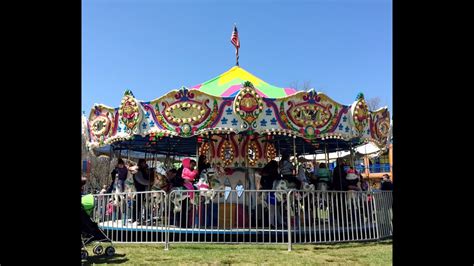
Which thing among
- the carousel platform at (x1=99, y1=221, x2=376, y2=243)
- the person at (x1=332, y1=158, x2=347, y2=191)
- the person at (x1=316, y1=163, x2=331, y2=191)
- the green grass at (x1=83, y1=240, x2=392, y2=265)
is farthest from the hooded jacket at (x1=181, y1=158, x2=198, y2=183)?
the person at (x1=332, y1=158, x2=347, y2=191)

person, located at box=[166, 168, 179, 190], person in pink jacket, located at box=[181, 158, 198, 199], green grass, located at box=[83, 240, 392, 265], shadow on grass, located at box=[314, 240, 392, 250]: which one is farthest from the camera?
person, located at box=[166, 168, 179, 190]

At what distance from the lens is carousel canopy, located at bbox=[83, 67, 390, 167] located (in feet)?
26.3

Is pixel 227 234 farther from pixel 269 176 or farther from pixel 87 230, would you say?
pixel 87 230

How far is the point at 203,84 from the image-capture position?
10.5m

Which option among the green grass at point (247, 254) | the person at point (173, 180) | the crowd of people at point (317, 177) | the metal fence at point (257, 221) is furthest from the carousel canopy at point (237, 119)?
the green grass at point (247, 254)

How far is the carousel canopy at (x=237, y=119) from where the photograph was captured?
802cm

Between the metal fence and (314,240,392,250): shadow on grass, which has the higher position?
the metal fence

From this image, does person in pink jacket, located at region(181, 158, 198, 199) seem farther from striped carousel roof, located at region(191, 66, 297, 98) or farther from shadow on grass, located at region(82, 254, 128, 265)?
shadow on grass, located at region(82, 254, 128, 265)

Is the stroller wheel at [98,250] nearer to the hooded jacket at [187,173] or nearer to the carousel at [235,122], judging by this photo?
the carousel at [235,122]

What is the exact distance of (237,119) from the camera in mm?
8000

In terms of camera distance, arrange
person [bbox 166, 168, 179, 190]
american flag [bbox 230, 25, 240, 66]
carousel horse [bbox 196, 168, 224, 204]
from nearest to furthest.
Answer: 1. carousel horse [bbox 196, 168, 224, 204]
2. person [bbox 166, 168, 179, 190]
3. american flag [bbox 230, 25, 240, 66]

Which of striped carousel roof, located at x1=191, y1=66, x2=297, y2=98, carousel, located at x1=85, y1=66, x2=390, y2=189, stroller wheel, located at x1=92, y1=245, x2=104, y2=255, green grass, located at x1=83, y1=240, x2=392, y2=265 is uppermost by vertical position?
striped carousel roof, located at x1=191, y1=66, x2=297, y2=98
